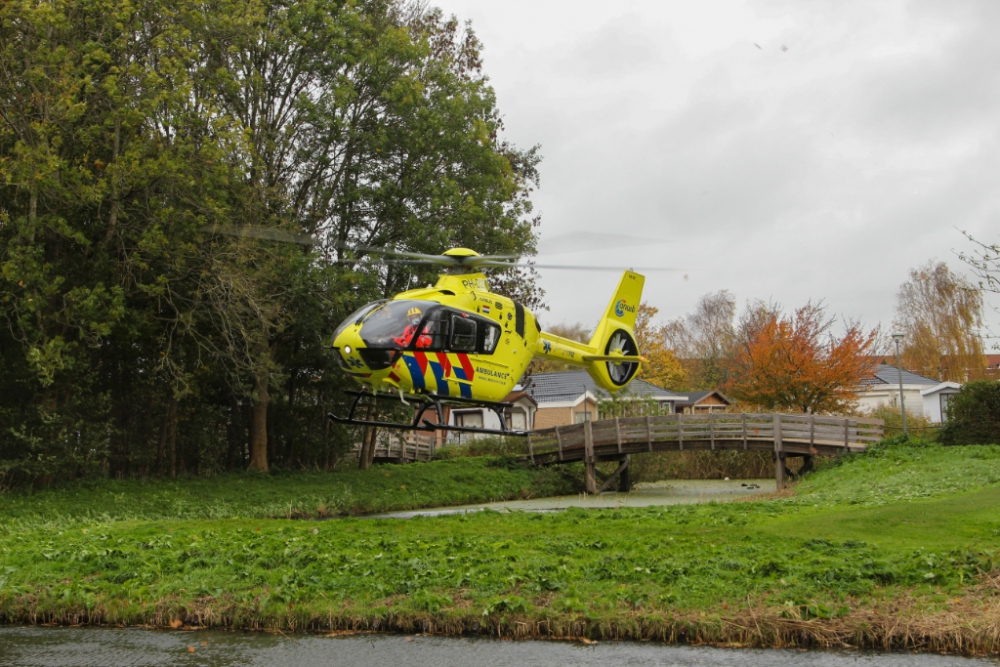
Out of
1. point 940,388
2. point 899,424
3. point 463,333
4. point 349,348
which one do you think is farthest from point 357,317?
point 940,388

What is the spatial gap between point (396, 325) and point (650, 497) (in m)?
17.0

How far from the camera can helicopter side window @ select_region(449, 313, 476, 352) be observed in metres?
16.5

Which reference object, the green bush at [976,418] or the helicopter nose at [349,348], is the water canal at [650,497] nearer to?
the green bush at [976,418]

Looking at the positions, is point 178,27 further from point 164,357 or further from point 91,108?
point 164,357

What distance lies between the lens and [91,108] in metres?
22.2

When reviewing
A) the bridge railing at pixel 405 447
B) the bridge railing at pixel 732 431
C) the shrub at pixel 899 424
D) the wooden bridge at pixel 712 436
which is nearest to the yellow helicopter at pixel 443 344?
the wooden bridge at pixel 712 436

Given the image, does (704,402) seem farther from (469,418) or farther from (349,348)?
(349,348)

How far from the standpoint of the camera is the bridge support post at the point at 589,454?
33750mm

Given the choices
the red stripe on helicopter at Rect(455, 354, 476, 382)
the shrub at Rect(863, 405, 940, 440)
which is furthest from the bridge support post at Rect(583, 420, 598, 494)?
the red stripe on helicopter at Rect(455, 354, 476, 382)

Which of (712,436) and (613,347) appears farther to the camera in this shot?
(712,436)

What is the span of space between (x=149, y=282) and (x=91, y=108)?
14.7 feet

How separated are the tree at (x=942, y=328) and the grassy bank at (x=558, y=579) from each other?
169 ft

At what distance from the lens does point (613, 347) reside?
20.9 metres

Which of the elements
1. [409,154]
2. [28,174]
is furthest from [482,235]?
[28,174]
